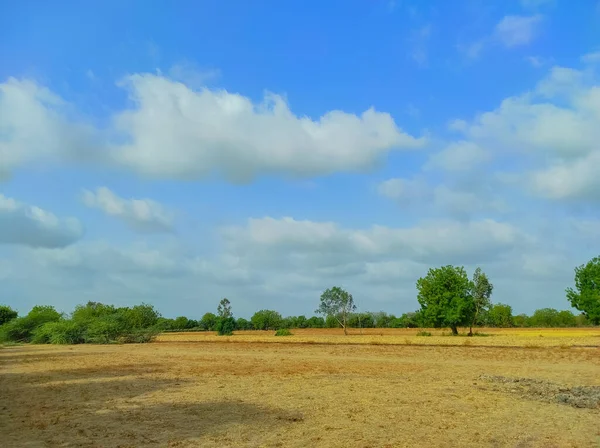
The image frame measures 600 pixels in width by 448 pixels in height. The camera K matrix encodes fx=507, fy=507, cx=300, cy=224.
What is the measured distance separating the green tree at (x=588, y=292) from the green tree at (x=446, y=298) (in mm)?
12849

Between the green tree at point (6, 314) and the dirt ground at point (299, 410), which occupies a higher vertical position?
the green tree at point (6, 314)

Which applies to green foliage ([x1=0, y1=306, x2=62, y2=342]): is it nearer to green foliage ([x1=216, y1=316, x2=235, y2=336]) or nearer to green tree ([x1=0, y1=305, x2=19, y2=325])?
green tree ([x1=0, y1=305, x2=19, y2=325])

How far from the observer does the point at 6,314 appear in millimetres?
81250

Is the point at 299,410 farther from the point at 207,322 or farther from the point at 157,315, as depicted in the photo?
the point at 207,322

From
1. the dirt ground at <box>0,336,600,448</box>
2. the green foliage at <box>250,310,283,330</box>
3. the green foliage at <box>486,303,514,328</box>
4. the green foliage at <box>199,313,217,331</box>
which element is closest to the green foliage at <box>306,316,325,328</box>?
the green foliage at <box>250,310,283,330</box>

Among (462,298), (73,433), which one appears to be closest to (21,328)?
(462,298)

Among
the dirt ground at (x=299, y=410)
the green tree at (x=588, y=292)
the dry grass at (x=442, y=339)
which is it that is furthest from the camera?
the green tree at (x=588, y=292)

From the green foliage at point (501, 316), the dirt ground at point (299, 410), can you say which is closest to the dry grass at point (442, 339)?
the dirt ground at point (299, 410)

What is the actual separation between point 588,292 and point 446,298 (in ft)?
56.0

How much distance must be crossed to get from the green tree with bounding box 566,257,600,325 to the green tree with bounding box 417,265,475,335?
12849mm

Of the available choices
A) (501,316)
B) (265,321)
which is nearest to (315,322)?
(265,321)

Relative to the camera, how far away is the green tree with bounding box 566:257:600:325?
2426 inches

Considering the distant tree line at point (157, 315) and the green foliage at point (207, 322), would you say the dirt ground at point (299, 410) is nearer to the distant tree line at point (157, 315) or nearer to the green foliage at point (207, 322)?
the distant tree line at point (157, 315)

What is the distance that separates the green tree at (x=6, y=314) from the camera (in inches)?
3163
